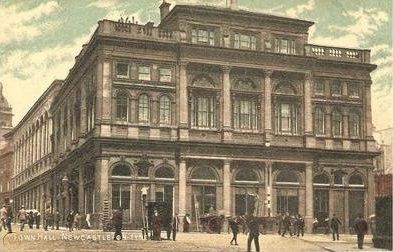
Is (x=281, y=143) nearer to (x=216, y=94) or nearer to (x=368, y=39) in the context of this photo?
(x=216, y=94)

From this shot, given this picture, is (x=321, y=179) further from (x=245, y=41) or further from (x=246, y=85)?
(x=245, y=41)

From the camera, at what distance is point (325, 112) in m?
39.1

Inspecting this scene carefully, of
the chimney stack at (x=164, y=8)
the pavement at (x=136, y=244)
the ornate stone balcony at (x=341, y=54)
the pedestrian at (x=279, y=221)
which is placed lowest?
the pavement at (x=136, y=244)

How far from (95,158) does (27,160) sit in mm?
15928

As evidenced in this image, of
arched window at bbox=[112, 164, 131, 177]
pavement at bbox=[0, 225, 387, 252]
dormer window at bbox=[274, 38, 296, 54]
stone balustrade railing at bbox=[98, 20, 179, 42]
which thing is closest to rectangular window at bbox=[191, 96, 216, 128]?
stone balustrade railing at bbox=[98, 20, 179, 42]

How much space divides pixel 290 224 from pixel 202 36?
10041 mm

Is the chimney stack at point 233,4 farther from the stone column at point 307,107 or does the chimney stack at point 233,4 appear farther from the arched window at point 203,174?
the arched window at point 203,174

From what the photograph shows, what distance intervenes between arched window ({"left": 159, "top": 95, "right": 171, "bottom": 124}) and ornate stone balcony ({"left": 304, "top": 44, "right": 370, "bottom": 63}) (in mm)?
8112

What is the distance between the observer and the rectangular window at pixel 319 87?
38.9 m

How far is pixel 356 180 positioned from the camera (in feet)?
130

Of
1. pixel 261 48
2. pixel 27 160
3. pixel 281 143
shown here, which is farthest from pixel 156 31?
pixel 27 160

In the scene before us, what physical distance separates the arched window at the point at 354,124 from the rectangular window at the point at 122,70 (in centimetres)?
1205

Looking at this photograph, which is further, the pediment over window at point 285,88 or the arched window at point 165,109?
the pediment over window at point 285,88

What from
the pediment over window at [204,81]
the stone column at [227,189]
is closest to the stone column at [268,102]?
the pediment over window at [204,81]
